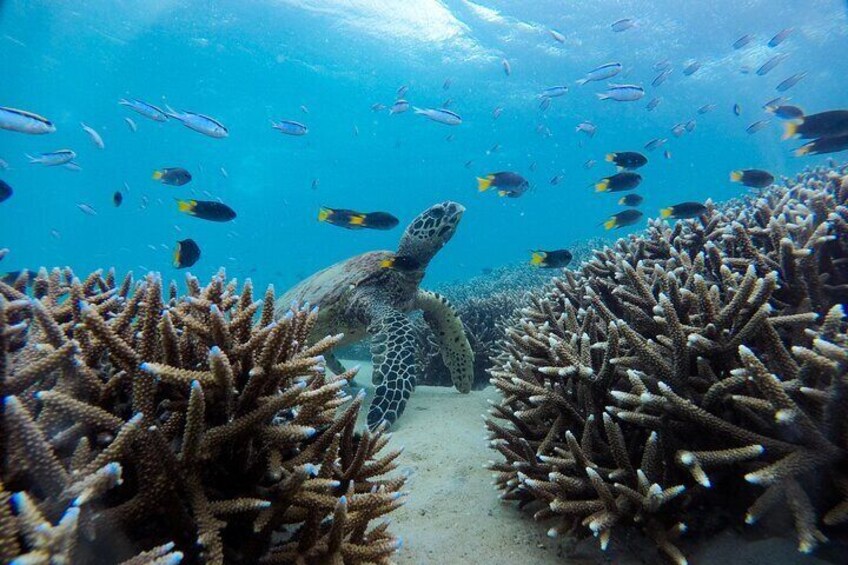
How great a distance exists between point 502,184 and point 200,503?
8181mm

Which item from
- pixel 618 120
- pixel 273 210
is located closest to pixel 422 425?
pixel 618 120

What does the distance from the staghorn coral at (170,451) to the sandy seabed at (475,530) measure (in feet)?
1.74

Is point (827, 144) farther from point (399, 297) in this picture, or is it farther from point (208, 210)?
point (208, 210)

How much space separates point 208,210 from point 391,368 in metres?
3.77

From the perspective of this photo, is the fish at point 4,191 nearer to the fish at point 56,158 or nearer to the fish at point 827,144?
the fish at point 56,158

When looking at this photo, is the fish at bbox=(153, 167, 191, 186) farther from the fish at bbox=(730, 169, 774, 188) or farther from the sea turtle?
the fish at bbox=(730, 169, 774, 188)

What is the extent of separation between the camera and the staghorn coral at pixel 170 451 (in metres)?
1.26

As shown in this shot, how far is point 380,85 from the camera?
46.8 meters

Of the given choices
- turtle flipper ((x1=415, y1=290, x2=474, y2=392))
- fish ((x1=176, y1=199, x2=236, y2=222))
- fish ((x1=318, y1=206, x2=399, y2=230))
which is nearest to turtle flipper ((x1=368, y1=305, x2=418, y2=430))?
turtle flipper ((x1=415, y1=290, x2=474, y2=392))

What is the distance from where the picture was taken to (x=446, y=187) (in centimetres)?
9644

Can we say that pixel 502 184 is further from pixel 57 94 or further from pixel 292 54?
pixel 57 94

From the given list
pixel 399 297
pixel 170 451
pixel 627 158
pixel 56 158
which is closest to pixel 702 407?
pixel 170 451

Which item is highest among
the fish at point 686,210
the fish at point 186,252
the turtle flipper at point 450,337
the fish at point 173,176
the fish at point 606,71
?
the fish at point 606,71

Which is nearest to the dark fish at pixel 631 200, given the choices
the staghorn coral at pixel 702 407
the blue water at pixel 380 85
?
the staghorn coral at pixel 702 407
